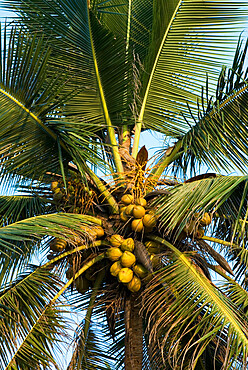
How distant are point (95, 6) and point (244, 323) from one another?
3671 mm

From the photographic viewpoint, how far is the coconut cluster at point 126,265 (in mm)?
5339

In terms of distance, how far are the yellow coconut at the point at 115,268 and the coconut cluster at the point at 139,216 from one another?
35cm

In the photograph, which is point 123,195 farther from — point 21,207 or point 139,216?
point 21,207

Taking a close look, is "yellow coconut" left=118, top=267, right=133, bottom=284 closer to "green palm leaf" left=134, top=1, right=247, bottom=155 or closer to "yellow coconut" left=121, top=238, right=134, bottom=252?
"yellow coconut" left=121, top=238, right=134, bottom=252

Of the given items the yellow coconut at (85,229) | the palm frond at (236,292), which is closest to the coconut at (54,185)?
the yellow coconut at (85,229)

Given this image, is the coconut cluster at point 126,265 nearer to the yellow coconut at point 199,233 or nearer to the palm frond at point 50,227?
the palm frond at point 50,227

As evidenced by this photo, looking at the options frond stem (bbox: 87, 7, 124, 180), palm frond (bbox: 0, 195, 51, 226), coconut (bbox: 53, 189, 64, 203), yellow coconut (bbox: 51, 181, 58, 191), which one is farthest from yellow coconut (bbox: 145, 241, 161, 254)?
palm frond (bbox: 0, 195, 51, 226)

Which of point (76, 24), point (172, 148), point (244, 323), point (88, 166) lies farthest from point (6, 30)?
point (244, 323)

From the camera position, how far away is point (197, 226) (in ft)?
17.2

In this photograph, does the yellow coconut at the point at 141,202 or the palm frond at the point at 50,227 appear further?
the yellow coconut at the point at 141,202

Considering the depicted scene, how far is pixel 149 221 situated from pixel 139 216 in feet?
0.37

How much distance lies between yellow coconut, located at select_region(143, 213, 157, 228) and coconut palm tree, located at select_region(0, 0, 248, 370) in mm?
23

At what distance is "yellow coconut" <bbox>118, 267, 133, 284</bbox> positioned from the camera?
530cm

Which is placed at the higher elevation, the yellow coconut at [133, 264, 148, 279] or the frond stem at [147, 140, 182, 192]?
the frond stem at [147, 140, 182, 192]
